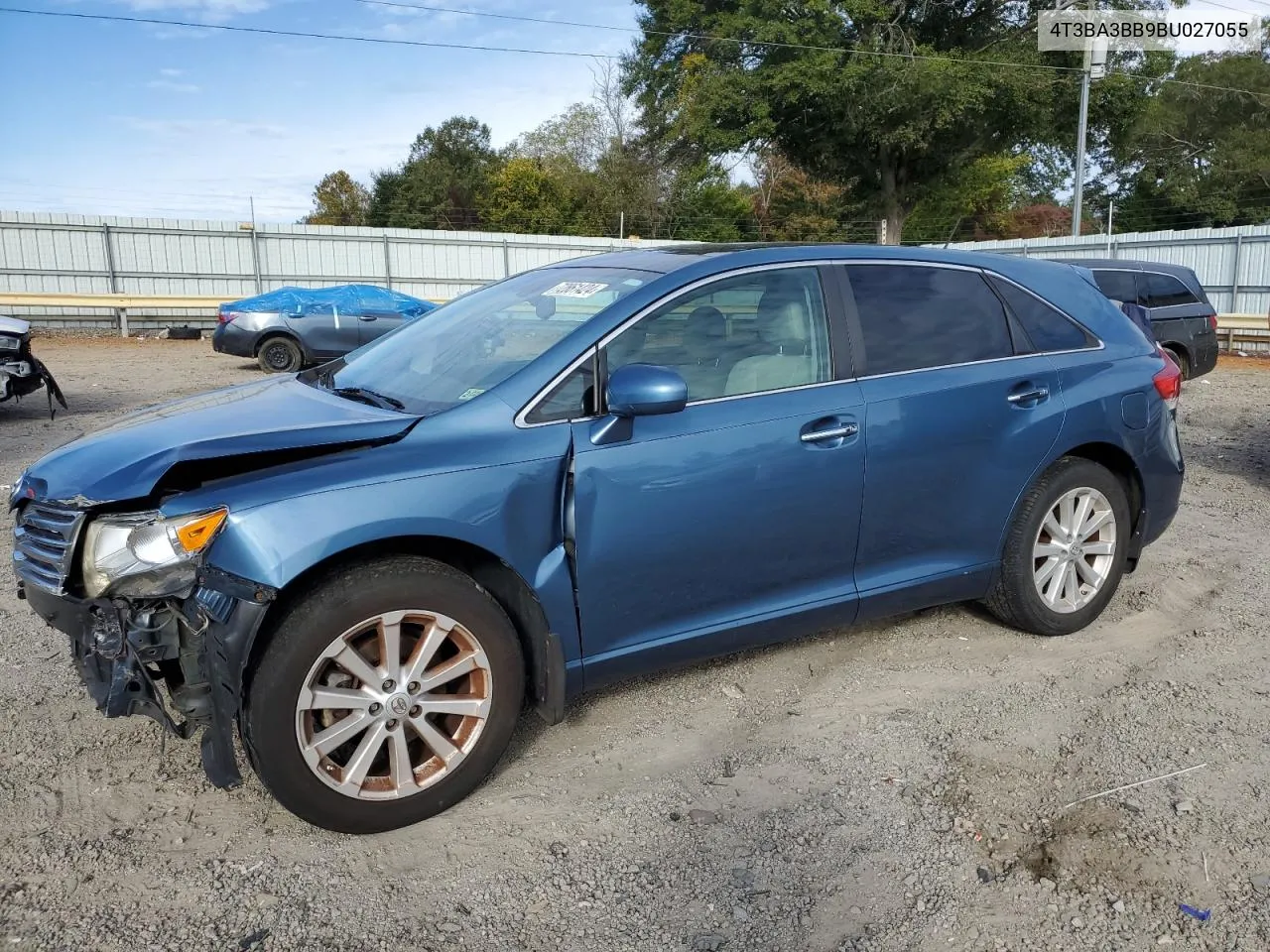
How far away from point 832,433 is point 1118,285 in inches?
433

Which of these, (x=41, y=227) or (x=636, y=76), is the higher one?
(x=636, y=76)

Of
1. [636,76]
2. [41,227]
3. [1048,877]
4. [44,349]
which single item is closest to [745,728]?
[1048,877]

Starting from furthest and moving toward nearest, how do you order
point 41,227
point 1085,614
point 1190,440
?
point 41,227 < point 1190,440 < point 1085,614

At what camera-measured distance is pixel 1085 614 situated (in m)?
4.59

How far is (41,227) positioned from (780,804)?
1034 inches

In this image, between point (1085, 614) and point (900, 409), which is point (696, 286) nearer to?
point (900, 409)

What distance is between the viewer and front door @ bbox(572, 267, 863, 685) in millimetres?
3283

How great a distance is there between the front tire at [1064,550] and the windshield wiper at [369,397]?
261cm

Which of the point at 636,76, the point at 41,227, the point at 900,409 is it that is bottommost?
the point at 900,409

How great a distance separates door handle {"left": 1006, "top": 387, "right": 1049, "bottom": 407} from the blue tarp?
13693 millimetres

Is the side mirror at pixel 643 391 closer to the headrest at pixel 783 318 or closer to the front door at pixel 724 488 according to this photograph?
the front door at pixel 724 488

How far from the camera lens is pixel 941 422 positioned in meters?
3.96

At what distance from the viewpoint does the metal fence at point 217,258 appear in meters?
24.0

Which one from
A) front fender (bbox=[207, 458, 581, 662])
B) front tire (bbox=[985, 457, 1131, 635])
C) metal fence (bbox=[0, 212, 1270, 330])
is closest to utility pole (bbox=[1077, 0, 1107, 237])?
metal fence (bbox=[0, 212, 1270, 330])
